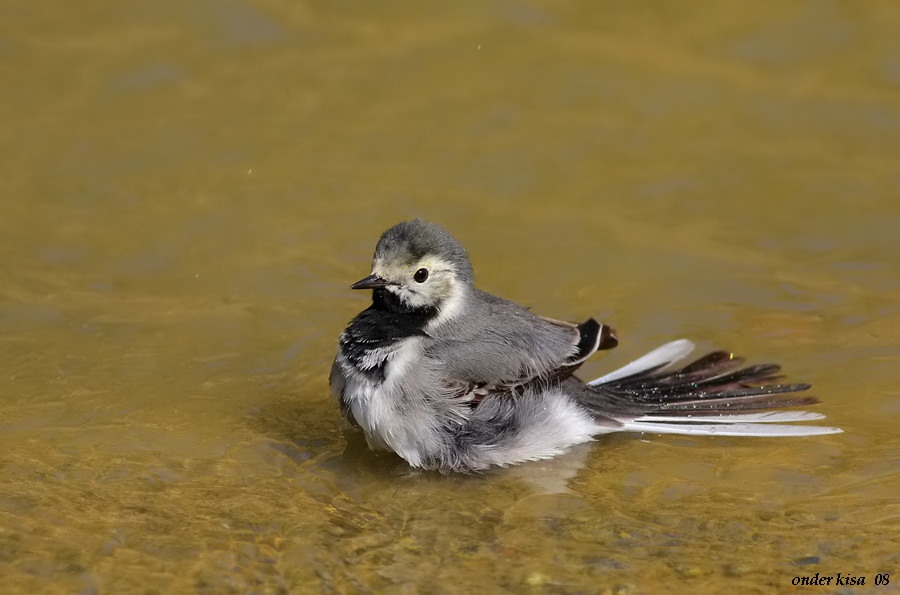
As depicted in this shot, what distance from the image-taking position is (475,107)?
10.8m

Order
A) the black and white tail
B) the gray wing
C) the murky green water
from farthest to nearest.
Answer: the black and white tail < the gray wing < the murky green water

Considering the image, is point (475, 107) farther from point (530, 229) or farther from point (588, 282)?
point (588, 282)

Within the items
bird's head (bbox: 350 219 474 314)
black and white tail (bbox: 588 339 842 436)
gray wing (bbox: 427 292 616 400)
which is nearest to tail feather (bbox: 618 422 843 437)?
black and white tail (bbox: 588 339 842 436)

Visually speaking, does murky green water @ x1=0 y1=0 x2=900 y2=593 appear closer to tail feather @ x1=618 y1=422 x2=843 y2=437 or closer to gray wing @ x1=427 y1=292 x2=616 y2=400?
tail feather @ x1=618 y1=422 x2=843 y2=437

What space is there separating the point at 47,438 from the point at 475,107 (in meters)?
5.43

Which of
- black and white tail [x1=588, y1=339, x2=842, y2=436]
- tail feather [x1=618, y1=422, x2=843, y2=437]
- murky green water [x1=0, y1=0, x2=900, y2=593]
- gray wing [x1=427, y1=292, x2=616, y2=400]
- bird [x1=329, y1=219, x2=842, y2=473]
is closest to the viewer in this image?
murky green water [x1=0, y1=0, x2=900, y2=593]

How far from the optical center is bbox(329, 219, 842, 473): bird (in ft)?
21.6

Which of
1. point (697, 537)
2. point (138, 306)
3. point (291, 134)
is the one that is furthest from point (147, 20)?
point (697, 537)

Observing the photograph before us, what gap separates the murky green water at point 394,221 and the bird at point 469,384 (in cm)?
17

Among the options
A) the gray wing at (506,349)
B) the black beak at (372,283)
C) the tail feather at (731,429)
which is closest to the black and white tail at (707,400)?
the tail feather at (731,429)

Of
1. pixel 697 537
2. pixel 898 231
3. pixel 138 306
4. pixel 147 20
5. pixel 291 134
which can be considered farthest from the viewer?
pixel 147 20

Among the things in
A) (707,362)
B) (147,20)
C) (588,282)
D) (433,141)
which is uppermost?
(147,20)

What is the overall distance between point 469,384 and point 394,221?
122 inches

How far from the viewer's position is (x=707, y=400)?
7133mm
